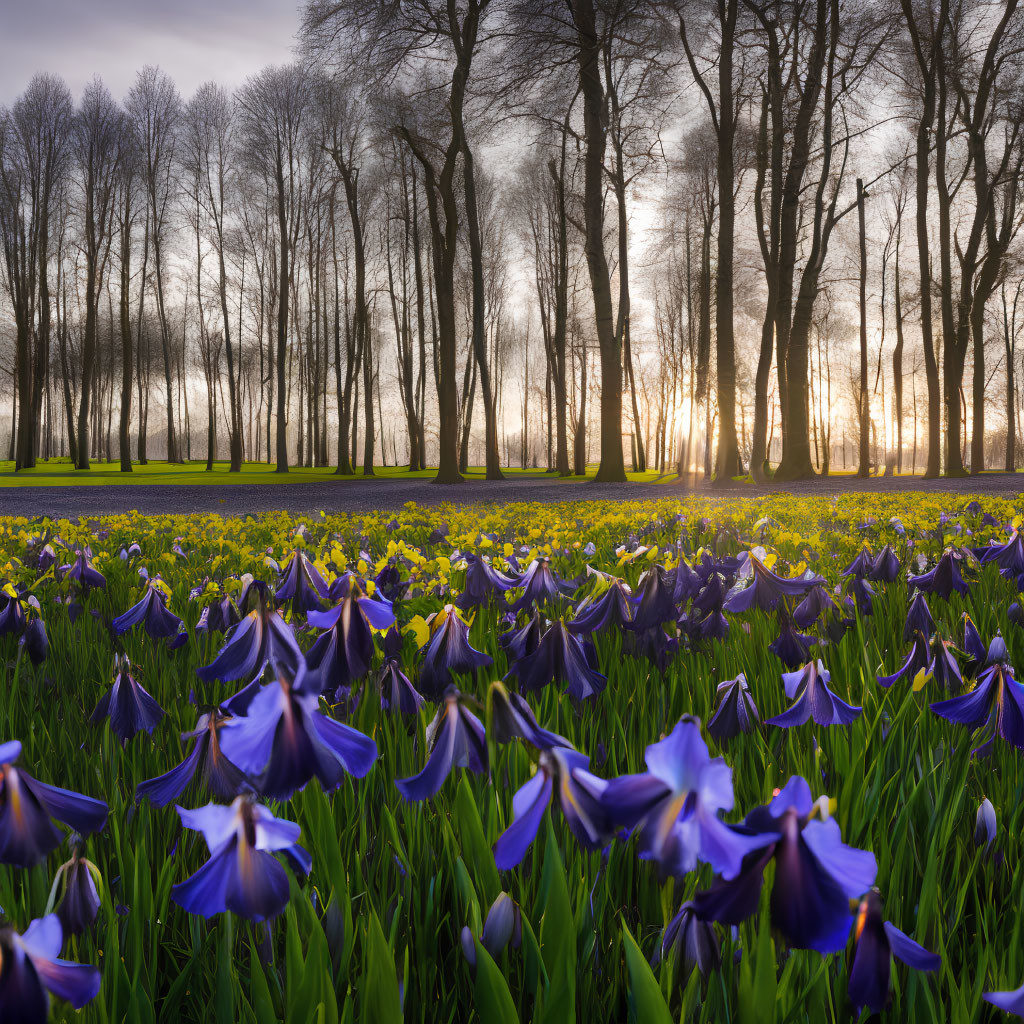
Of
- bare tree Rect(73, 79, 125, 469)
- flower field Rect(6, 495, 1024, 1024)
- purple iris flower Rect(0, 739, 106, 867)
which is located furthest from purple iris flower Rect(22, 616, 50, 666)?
bare tree Rect(73, 79, 125, 469)

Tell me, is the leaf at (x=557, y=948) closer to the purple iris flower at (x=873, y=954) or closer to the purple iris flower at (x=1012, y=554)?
the purple iris flower at (x=873, y=954)

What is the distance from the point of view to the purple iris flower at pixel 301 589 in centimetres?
160

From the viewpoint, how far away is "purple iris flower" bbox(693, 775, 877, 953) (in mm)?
416

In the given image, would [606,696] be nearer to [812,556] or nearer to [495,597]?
[495,597]

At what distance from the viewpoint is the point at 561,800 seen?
0.56 m

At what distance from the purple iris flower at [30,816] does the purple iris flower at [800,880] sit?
0.50 metres

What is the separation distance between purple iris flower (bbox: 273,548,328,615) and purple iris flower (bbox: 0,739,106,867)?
98 cm

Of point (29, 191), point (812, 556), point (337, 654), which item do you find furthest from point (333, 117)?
point (337, 654)

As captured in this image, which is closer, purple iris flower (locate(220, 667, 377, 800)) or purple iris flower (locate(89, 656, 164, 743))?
purple iris flower (locate(220, 667, 377, 800))

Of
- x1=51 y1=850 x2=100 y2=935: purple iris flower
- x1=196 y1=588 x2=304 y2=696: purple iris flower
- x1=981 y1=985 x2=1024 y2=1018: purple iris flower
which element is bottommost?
x1=51 y1=850 x2=100 y2=935: purple iris flower

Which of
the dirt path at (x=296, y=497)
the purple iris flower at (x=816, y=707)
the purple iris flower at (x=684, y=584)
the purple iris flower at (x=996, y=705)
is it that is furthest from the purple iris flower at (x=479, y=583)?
the dirt path at (x=296, y=497)

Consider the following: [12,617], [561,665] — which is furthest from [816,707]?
[12,617]

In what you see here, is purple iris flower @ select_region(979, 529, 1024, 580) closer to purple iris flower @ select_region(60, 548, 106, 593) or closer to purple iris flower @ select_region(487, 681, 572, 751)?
purple iris flower @ select_region(487, 681, 572, 751)

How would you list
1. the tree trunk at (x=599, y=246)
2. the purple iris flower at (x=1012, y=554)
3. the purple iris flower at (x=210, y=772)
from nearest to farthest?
the purple iris flower at (x=210, y=772)
the purple iris flower at (x=1012, y=554)
the tree trunk at (x=599, y=246)
